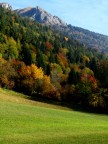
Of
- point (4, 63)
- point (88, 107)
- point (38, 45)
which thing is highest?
point (38, 45)

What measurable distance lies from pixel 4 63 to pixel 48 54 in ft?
204

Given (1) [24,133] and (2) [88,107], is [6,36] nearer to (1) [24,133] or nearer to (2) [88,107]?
(2) [88,107]

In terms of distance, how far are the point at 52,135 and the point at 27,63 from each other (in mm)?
133361

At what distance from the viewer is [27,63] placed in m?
166

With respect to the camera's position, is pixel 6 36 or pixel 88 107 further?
pixel 6 36

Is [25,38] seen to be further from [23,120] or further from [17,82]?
[23,120]

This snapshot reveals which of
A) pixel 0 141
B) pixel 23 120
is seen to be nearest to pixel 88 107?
pixel 23 120

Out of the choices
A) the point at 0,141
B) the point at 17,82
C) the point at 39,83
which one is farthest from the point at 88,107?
the point at 0,141

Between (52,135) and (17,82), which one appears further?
(17,82)

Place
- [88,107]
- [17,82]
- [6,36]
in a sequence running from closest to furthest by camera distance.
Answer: [88,107] → [17,82] → [6,36]

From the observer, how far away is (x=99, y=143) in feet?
104

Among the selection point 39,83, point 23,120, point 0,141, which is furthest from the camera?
point 39,83

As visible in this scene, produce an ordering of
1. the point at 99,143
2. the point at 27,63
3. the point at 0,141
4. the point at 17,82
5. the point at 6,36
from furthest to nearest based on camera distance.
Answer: the point at 6,36, the point at 27,63, the point at 17,82, the point at 99,143, the point at 0,141

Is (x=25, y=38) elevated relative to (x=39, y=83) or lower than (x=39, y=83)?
elevated
